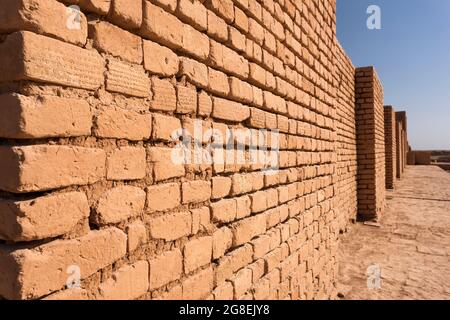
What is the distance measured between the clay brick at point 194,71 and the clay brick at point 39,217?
2.33 ft

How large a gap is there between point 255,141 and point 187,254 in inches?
33.6

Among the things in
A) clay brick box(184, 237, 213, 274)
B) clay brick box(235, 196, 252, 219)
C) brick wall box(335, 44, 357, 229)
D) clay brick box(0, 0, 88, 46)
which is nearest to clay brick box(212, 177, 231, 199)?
clay brick box(235, 196, 252, 219)

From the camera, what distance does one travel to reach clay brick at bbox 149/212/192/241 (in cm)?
134

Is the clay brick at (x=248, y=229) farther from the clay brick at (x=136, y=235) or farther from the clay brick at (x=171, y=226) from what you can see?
the clay brick at (x=136, y=235)

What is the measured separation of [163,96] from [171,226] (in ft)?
1.70

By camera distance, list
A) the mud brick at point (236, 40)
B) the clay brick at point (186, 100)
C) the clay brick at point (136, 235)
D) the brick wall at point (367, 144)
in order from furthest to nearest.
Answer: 1. the brick wall at point (367, 144)
2. the mud brick at point (236, 40)
3. the clay brick at point (186, 100)
4. the clay brick at point (136, 235)

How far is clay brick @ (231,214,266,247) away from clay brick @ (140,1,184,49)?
95 centimetres

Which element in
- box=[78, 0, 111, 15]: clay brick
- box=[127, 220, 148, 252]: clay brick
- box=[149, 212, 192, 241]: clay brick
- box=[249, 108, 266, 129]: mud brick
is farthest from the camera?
box=[249, 108, 266, 129]: mud brick

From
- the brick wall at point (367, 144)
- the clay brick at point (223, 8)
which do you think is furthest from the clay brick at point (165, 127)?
the brick wall at point (367, 144)

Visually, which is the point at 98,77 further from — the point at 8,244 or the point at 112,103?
the point at 8,244

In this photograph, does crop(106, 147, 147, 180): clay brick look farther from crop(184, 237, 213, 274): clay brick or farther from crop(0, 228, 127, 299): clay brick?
crop(184, 237, 213, 274): clay brick

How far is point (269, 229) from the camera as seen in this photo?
2244 millimetres

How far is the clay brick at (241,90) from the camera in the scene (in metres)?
1.85

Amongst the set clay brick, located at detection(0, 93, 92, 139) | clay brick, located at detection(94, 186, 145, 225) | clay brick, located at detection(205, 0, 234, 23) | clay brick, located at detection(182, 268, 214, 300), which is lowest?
clay brick, located at detection(182, 268, 214, 300)
